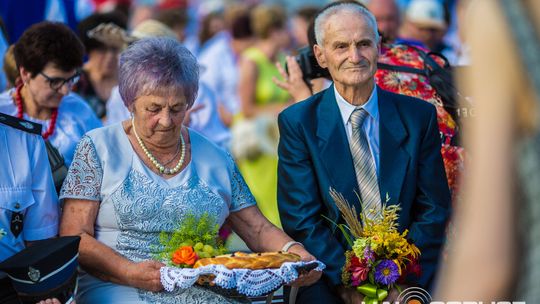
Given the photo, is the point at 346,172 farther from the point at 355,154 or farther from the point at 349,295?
the point at 349,295

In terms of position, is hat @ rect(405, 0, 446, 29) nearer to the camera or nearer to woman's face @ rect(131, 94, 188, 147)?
the camera

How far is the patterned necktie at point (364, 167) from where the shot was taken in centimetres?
474

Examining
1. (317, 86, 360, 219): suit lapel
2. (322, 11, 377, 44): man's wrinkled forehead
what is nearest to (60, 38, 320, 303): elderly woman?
(317, 86, 360, 219): suit lapel

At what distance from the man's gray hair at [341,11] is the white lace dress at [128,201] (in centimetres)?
110

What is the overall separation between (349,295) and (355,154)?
2.38 ft

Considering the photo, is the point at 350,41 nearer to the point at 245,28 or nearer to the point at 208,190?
the point at 208,190

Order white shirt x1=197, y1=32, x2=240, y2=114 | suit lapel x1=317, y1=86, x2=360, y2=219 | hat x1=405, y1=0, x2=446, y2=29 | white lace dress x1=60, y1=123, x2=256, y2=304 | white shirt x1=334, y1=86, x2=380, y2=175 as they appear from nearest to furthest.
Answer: white lace dress x1=60, y1=123, x2=256, y2=304, suit lapel x1=317, y1=86, x2=360, y2=219, white shirt x1=334, y1=86, x2=380, y2=175, hat x1=405, y1=0, x2=446, y2=29, white shirt x1=197, y1=32, x2=240, y2=114

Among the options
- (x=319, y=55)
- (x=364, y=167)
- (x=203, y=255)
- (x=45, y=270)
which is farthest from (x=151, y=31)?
(x=45, y=270)

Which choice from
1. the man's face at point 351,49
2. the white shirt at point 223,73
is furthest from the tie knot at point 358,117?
the white shirt at point 223,73

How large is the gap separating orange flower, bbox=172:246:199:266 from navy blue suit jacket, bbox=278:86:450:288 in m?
0.76

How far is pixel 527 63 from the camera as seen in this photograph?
1.54 meters

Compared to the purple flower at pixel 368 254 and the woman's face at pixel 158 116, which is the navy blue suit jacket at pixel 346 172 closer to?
the purple flower at pixel 368 254

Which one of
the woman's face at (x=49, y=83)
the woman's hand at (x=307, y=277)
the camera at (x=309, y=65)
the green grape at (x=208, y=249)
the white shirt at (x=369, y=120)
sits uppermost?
the camera at (x=309, y=65)

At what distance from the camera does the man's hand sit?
452cm
